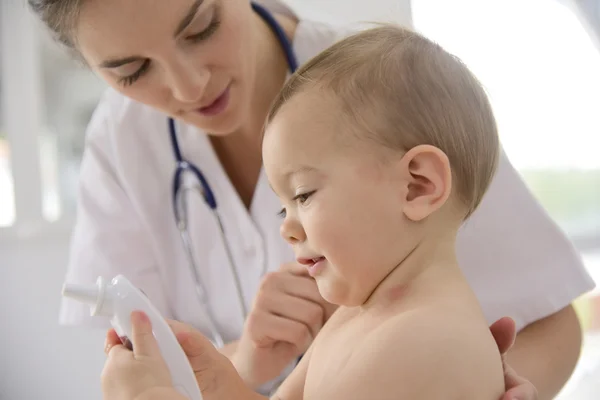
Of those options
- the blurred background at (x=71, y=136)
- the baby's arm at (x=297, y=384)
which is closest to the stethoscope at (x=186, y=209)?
the baby's arm at (x=297, y=384)

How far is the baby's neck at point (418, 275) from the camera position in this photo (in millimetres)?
610

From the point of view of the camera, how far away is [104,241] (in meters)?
1.13

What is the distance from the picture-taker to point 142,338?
1.94 ft

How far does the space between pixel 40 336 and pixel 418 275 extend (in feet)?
5.69

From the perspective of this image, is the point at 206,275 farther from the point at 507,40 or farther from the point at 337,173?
the point at 507,40

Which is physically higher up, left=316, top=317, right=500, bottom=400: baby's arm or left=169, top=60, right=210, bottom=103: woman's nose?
left=169, top=60, right=210, bottom=103: woman's nose

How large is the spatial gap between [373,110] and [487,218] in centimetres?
33

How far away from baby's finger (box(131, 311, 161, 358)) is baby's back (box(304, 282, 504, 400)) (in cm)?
16

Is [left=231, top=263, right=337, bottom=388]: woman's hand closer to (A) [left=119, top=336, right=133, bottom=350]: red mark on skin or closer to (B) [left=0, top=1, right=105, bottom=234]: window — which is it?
(A) [left=119, top=336, right=133, bottom=350]: red mark on skin

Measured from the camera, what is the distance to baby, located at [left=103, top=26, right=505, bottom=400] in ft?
1.90

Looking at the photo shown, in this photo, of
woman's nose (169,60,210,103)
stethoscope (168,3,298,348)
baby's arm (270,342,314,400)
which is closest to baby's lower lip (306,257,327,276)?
baby's arm (270,342,314,400)

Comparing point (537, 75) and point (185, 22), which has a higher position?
point (185, 22)

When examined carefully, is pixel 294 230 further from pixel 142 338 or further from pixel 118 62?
pixel 118 62

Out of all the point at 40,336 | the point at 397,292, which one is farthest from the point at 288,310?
the point at 40,336
